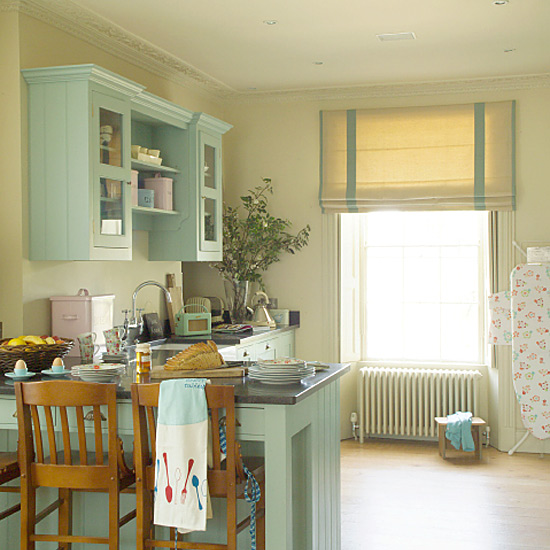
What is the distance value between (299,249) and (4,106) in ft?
9.31

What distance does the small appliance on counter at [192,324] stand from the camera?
5078 millimetres

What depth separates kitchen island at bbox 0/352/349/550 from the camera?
265 centimetres

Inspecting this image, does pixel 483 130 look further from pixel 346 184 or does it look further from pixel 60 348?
pixel 60 348

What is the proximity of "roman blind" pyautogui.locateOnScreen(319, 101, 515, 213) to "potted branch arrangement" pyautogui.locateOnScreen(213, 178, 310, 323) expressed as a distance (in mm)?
403

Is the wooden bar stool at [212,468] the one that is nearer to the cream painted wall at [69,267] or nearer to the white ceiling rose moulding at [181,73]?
the cream painted wall at [69,267]

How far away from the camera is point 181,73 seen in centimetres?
530

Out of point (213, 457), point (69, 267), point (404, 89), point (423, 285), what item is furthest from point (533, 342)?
point (213, 457)

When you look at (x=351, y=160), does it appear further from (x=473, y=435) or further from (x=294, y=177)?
(x=473, y=435)

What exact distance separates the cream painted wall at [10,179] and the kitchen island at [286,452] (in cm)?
78

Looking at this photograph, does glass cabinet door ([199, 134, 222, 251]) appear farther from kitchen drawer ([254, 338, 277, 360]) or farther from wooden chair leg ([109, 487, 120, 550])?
wooden chair leg ([109, 487, 120, 550])

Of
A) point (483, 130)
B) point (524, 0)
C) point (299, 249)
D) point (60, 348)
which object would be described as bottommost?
point (60, 348)

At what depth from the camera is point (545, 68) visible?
5.32m

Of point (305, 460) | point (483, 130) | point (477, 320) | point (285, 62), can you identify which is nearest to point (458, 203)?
point (483, 130)

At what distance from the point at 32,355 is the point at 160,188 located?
1854 mm
